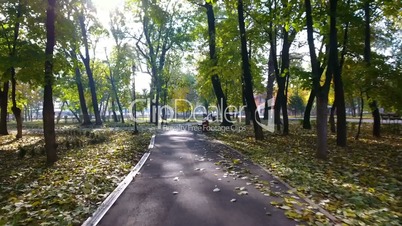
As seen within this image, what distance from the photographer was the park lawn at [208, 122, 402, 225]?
5.40m

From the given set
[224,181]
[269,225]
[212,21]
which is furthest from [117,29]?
[269,225]

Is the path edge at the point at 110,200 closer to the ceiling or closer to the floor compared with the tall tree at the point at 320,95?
closer to the floor

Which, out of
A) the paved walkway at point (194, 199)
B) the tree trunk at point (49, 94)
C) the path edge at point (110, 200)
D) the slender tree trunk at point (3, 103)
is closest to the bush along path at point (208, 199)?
the paved walkway at point (194, 199)

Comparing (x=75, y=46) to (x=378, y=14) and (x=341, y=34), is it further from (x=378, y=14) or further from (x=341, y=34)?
(x=378, y=14)

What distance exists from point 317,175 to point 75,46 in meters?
11.5

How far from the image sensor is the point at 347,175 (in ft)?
26.9

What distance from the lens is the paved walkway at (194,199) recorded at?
5109 mm

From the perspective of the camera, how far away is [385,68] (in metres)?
13.9

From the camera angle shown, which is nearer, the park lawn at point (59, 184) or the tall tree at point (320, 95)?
the park lawn at point (59, 184)

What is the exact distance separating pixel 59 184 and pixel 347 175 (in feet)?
25.0

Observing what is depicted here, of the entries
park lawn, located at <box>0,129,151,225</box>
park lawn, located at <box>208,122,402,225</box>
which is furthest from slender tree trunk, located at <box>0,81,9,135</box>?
park lawn, located at <box>208,122,402,225</box>

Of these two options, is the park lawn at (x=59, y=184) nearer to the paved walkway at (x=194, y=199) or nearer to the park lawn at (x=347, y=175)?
the paved walkway at (x=194, y=199)


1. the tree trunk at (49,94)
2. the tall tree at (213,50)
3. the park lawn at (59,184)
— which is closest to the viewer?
the park lawn at (59,184)

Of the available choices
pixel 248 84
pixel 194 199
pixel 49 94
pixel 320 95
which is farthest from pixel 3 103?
pixel 320 95
